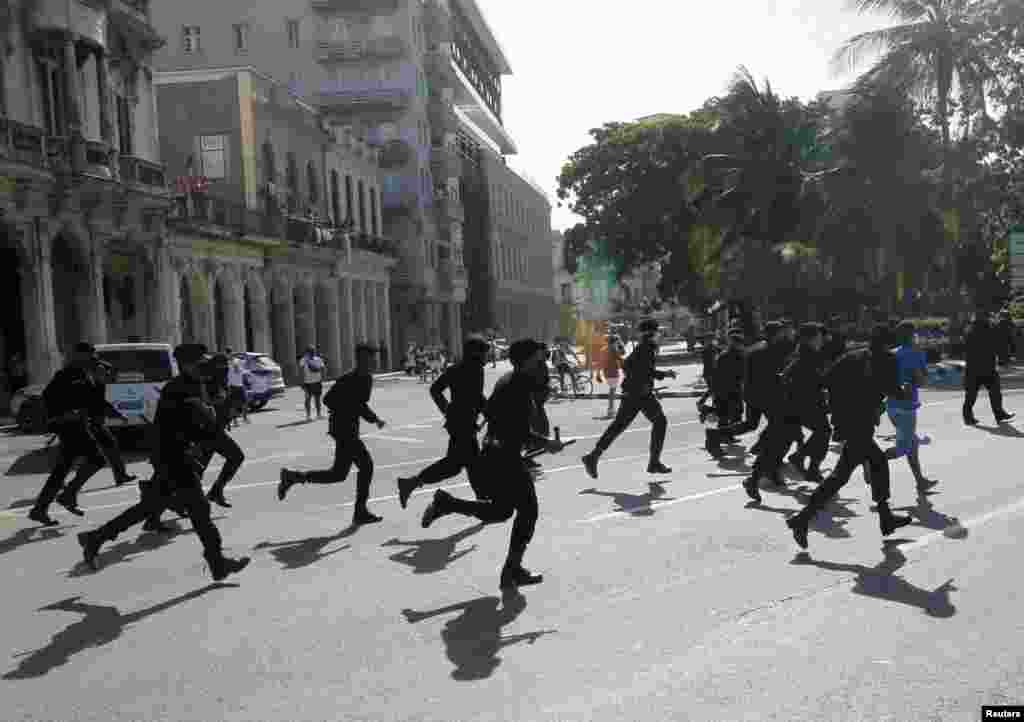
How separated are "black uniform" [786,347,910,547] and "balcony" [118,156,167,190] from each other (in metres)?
24.0

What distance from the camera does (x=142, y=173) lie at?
96.0 feet

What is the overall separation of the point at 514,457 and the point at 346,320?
4319cm

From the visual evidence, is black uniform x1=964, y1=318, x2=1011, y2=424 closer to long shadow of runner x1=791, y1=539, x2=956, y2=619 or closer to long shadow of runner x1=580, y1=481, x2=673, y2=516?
long shadow of runner x1=580, y1=481, x2=673, y2=516

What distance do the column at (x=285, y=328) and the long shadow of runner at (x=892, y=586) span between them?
1448 inches

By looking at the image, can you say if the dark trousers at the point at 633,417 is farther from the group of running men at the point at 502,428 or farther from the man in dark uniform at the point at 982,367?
the man in dark uniform at the point at 982,367

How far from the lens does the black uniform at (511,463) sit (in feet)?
22.0

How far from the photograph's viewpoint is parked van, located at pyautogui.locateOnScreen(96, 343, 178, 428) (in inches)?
683

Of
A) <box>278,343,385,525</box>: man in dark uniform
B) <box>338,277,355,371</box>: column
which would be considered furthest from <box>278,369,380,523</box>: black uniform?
<box>338,277,355,371</box>: column

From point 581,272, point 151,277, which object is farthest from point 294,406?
point 581,272

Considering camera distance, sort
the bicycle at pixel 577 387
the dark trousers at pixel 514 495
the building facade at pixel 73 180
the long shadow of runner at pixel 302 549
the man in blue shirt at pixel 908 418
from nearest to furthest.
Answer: the dark trousers at pixel 514 495
the long shadow of runner at pixel 302 549
the man in blue shirt at pixel 908 418
the building facade at pixel 73 180
the bicycle at pixel 577 387

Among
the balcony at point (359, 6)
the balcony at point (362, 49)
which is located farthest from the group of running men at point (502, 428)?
the balcony at point (359, 6)

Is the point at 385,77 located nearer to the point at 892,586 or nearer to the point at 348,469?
the point at 348,469

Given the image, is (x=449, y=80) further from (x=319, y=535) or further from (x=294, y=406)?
(x=319, y=535)

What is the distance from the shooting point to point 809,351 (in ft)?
30.6
